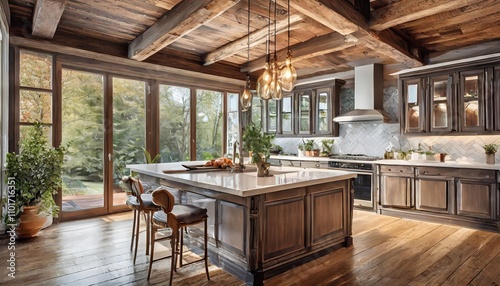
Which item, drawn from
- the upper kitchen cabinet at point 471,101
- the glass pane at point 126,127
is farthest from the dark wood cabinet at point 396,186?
the glass pane at point 126,127

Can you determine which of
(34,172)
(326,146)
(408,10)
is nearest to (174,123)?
(34,172)

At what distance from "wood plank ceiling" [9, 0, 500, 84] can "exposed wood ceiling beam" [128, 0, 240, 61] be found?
0.01 meters

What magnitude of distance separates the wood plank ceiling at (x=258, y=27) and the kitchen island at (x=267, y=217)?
1.71 meters

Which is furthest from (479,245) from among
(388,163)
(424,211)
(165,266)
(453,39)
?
(165,266)

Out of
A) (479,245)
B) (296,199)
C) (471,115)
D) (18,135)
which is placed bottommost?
(479,245)

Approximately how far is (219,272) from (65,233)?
94.6 inches

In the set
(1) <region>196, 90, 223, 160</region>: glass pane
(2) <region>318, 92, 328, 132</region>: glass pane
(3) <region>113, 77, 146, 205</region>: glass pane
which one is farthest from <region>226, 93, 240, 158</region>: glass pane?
(3) <region>113, 77, 146, 205</region>: glass pane

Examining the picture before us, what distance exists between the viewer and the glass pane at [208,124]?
6.19m

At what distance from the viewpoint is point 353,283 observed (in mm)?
2627

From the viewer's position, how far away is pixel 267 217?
268 cm

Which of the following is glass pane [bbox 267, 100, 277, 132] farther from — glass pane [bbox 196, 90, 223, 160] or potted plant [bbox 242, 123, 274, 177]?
potted plant [bbox 242, 123, 274, 177]

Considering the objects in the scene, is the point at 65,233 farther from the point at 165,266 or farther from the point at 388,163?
the point at 388,163

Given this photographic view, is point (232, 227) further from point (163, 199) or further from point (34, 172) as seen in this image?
point (34, 172)

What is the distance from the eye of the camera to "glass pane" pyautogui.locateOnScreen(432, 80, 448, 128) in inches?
184
